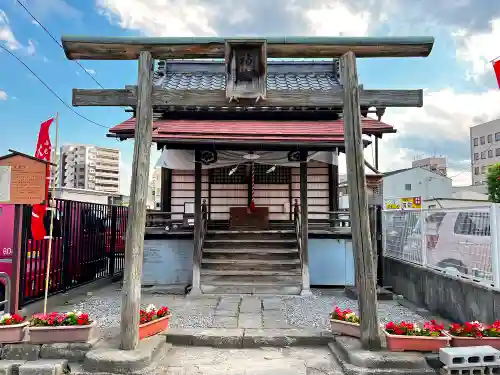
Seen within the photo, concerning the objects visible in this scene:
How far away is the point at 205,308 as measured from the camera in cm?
754

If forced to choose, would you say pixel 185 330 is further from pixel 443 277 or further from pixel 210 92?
pixel 443 277

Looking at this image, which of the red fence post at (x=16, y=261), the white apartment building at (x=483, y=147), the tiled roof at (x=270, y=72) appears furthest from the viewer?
the white apartment building at (x=483, y=147)

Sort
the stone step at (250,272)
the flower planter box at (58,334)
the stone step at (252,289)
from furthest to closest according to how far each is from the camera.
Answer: the stone step at (250,272) → the stone step at (252,289) → the flower planter box at (58,334)

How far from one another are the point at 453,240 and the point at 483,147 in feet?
227

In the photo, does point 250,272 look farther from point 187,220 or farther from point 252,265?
point 187,220

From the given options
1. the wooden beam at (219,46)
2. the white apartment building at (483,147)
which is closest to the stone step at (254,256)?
the wooden beam at (219,46)

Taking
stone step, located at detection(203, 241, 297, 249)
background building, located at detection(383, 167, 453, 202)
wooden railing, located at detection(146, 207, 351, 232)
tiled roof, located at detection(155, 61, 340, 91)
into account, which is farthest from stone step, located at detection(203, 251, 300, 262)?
background building, located at detection(383, 167, 453, 202)

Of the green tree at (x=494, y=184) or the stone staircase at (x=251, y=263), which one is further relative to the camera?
the green tree at (x=494, y=184)

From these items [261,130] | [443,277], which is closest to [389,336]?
[443,277]

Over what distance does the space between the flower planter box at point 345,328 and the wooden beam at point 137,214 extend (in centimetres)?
289

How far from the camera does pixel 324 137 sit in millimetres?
9070

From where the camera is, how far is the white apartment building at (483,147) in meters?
61.1

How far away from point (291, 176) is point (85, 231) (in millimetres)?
6560

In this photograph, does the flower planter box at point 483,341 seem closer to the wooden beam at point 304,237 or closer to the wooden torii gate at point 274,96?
the wooden torii gate at point 274,96
